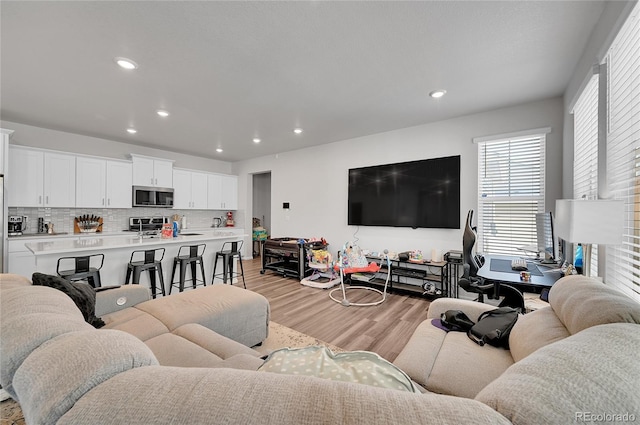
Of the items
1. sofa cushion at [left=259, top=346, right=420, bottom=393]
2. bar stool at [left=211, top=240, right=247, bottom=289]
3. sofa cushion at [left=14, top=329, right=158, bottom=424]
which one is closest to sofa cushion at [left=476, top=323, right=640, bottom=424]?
sofa cushion at [left=259, top=346, right=420, bottom=393]

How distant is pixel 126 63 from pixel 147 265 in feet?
7.21

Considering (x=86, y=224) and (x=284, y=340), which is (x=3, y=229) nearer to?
(x=86, y=224)

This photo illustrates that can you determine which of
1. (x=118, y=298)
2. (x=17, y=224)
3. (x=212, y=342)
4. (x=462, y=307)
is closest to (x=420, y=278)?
(x=462, y=307)

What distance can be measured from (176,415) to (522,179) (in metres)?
4.23

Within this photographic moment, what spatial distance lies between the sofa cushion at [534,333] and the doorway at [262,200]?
7.13 m

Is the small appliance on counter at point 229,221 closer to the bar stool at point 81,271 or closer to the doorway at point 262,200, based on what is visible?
the doorway at point 262,200

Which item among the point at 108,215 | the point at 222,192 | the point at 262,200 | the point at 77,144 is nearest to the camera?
the point at 77,144

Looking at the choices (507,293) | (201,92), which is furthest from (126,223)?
(507,293)

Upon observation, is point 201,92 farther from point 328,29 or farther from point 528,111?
point 528,111

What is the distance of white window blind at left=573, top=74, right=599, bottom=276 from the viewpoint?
2.06m

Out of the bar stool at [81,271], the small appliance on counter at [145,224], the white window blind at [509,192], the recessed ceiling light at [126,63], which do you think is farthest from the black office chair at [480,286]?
the small appliance on counter at [145,224]

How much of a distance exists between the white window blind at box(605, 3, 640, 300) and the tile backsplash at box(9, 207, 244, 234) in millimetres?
7023

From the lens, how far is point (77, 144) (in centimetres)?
475

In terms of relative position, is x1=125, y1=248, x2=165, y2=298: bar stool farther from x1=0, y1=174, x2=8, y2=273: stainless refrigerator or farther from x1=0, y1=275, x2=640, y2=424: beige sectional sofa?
x1=0, y1=275, x2=640, y2=424: beige sectional sofa
